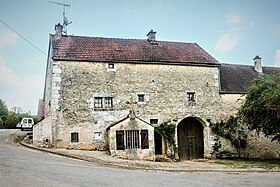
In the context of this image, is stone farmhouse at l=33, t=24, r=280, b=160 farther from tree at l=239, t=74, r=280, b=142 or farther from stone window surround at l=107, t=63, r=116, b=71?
tree at l=239, t=74, r=280, b=142

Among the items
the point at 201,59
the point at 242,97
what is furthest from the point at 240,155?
the point at 201,59

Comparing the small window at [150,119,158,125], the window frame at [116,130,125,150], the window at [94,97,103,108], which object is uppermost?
the window at [94,97,103,108]

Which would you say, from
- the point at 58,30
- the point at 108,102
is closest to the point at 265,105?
the point at 108,102

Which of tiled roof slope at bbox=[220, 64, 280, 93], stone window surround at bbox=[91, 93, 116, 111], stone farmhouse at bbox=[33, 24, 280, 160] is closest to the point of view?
stone farmhouse at bbox=[33, 24, 280, 160]

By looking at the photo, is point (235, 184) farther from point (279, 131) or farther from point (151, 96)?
point (151, 96)

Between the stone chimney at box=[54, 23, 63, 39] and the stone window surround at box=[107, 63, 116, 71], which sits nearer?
the stone window surround at box=[107, 63, 116, 71]

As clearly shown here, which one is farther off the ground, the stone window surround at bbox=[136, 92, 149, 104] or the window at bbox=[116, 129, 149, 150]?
the stone window surround at bbox=[136, 92, 149, 104]

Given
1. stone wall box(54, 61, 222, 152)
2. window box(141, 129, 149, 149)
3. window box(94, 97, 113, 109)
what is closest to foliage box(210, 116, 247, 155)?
stone wall box(54, 61, 222, 152)

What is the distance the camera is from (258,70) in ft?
84.6

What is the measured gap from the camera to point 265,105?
1686cm

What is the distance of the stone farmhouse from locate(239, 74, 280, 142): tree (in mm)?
3667

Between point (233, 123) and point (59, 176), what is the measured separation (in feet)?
52.6

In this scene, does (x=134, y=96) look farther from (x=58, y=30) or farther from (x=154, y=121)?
(x=58, y=30)

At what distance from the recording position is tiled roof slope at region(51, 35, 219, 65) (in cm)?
1964
